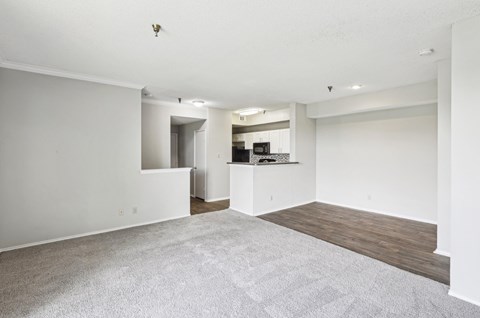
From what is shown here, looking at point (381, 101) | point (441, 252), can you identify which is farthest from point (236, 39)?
point (441, 252)

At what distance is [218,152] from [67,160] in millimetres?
3572

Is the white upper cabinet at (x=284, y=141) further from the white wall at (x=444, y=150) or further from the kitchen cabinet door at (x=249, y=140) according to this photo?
the white wall at (x=444, y=150)

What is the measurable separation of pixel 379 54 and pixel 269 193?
10.8 ft

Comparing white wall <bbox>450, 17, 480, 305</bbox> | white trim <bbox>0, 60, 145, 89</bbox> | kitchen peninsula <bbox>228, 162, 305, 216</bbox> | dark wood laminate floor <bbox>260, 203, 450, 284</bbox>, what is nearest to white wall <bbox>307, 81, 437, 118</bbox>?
kitchen peninsula <bbox>228, 162, 305, 216</bbox>

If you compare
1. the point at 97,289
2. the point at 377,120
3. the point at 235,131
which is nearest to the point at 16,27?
the point at 97,289

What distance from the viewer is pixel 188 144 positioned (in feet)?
23.7

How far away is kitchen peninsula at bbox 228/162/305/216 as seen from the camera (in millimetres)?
4957

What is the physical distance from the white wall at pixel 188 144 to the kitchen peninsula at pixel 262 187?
1.98 metres

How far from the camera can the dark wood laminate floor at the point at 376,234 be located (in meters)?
2.83

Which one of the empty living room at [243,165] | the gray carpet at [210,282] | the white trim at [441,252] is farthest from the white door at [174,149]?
the white trim at [441,252]

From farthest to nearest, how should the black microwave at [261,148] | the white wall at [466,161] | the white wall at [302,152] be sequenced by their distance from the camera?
the black microwave at [261,148]
the white wall at [302,152]
the white wall at [466,161]

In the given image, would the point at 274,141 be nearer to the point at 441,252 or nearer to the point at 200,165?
the point at 200,165

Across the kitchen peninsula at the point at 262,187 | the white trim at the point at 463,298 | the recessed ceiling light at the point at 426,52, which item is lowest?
the white trim at the point at 463,298

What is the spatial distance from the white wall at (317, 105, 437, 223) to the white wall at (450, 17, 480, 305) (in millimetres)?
2710
